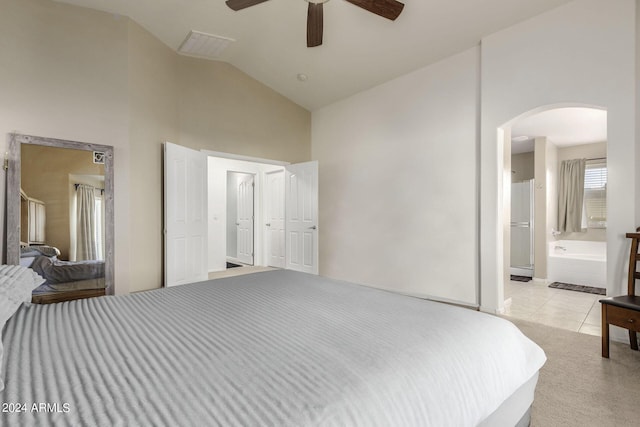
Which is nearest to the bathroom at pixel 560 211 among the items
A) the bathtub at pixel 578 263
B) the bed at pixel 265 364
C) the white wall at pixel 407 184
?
the bathtub at pixel 578 263

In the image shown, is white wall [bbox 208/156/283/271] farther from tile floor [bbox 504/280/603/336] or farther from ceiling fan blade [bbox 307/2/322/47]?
tile floor [bbox 504/280/603/336]

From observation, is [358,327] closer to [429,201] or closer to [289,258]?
[429,201]

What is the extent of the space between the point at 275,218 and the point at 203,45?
333 cm

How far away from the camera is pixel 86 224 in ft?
10.7

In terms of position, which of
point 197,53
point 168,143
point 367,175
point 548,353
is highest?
point 197,53

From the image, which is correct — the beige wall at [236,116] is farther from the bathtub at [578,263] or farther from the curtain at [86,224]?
the bathtub at [578,263]

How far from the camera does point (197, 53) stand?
13.8 feet

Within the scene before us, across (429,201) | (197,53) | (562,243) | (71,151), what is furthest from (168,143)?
(562,243)

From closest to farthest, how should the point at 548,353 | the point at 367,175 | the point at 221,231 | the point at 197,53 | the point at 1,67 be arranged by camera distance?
the point at 548,353, the point at 1,67, the point at 197,53, the point at 367,175, the point at 221,231

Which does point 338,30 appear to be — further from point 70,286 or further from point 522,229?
point 522,229

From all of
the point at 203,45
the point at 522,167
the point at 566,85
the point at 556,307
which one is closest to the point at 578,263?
the point at 556,307

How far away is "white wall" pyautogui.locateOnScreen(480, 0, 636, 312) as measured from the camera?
8.59ft

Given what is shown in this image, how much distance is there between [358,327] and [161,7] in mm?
3811

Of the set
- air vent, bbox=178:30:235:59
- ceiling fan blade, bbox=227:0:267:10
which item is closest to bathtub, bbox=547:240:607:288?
ceiling fan blade, bbox=227:0:267:10
